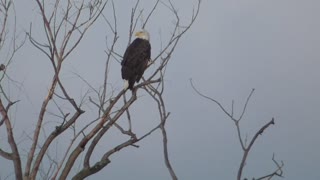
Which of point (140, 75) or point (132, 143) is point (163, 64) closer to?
point (132, 143)

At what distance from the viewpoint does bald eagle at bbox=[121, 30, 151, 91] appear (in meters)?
6.48

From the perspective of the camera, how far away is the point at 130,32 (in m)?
4.76

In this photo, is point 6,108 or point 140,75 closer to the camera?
point 6,108

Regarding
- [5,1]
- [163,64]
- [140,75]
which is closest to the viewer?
[163,64]

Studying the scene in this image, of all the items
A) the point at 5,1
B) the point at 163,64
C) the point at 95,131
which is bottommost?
the point at 95,131

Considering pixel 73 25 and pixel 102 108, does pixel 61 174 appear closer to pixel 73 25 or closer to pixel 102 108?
pixel 102 108

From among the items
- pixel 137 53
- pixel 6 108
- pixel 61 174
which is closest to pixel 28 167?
pixel 61 174

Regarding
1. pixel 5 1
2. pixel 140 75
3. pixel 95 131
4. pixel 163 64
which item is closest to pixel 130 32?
pixel 163 64

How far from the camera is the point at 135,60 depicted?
6.78 m

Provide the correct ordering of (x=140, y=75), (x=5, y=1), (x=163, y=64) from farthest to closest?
(x=140, y=75)
(x=5, y=1)
(x=163, y=64)

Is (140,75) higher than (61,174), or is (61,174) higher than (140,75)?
(140,75)

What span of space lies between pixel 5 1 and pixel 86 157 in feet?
5.60

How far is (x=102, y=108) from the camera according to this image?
15.4ft

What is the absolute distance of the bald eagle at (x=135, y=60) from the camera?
648 cm
